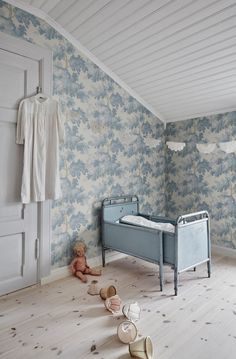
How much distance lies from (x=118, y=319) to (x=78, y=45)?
2760 mm

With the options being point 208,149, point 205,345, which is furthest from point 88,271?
point 208,149

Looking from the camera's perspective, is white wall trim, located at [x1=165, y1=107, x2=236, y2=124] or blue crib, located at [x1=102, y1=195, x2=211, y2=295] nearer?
blue crib, located at [x1=102, y1=195, x2=211, y2=295]

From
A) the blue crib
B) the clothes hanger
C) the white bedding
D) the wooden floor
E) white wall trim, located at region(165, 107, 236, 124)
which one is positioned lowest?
the wooden floor

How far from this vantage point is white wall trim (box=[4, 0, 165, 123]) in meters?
2.45

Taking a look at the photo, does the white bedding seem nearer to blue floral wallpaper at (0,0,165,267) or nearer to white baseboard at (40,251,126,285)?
blue floral wallpaper at (0,0,165,267)

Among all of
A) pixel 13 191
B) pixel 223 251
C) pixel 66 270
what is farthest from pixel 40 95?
pixel 223 251

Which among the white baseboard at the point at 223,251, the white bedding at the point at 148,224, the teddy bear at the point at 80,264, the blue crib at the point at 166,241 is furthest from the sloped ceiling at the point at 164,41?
the teddy bear at the point at 80,264

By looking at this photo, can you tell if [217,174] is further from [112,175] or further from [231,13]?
[231,13]

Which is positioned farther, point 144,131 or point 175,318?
point 144,131

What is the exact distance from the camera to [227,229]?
11.4ft

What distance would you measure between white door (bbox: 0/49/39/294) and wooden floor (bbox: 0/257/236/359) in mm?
213

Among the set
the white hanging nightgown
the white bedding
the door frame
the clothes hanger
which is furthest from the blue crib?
the clothes hanger

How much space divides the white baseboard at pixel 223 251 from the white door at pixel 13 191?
2.39 metres

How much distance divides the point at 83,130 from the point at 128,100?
90 centimetres
